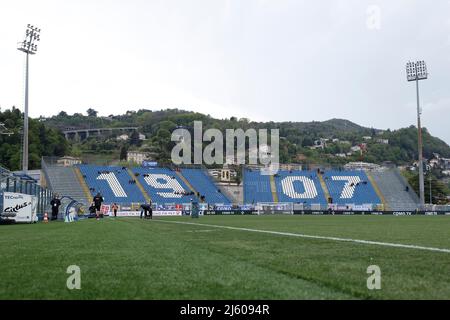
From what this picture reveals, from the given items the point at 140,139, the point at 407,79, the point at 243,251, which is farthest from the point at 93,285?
the point at 140,139

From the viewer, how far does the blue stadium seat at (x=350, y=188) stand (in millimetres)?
66875

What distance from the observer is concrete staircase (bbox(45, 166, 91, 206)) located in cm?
5409

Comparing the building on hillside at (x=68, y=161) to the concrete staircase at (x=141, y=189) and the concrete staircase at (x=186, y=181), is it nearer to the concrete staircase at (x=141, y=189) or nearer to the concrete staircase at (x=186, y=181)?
the concrete staircase at (x=141, y=189)

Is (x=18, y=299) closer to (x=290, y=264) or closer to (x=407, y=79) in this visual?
(x=290, y=264)

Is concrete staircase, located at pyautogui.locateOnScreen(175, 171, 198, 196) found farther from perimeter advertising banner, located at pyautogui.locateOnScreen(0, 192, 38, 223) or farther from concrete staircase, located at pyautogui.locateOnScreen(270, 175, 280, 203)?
perimeter advertising banner, located at pyautogui.locateOnScreen(0, 192, 38, 223)

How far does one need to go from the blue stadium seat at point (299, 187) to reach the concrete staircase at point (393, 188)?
9.08 m

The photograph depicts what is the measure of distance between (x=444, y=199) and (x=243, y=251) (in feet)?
320

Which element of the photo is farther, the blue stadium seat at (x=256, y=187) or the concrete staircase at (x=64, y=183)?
the blue stadium seat at (x=256, y=187)

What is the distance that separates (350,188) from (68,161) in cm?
3784

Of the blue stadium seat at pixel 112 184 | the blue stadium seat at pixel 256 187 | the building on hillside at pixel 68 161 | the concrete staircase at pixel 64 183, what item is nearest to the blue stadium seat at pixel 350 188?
the blue stadium seat at pixel 256 187

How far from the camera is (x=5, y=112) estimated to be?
8469 cm

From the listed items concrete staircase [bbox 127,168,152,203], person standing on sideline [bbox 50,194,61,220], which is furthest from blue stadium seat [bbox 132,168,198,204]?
person standing on sideline [bbox 50,194,61,220]

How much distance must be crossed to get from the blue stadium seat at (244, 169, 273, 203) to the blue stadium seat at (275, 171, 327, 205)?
58.7 inches

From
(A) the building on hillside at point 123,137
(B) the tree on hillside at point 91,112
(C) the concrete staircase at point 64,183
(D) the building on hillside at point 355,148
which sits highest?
(B) the tree on hillside at point 91,112
